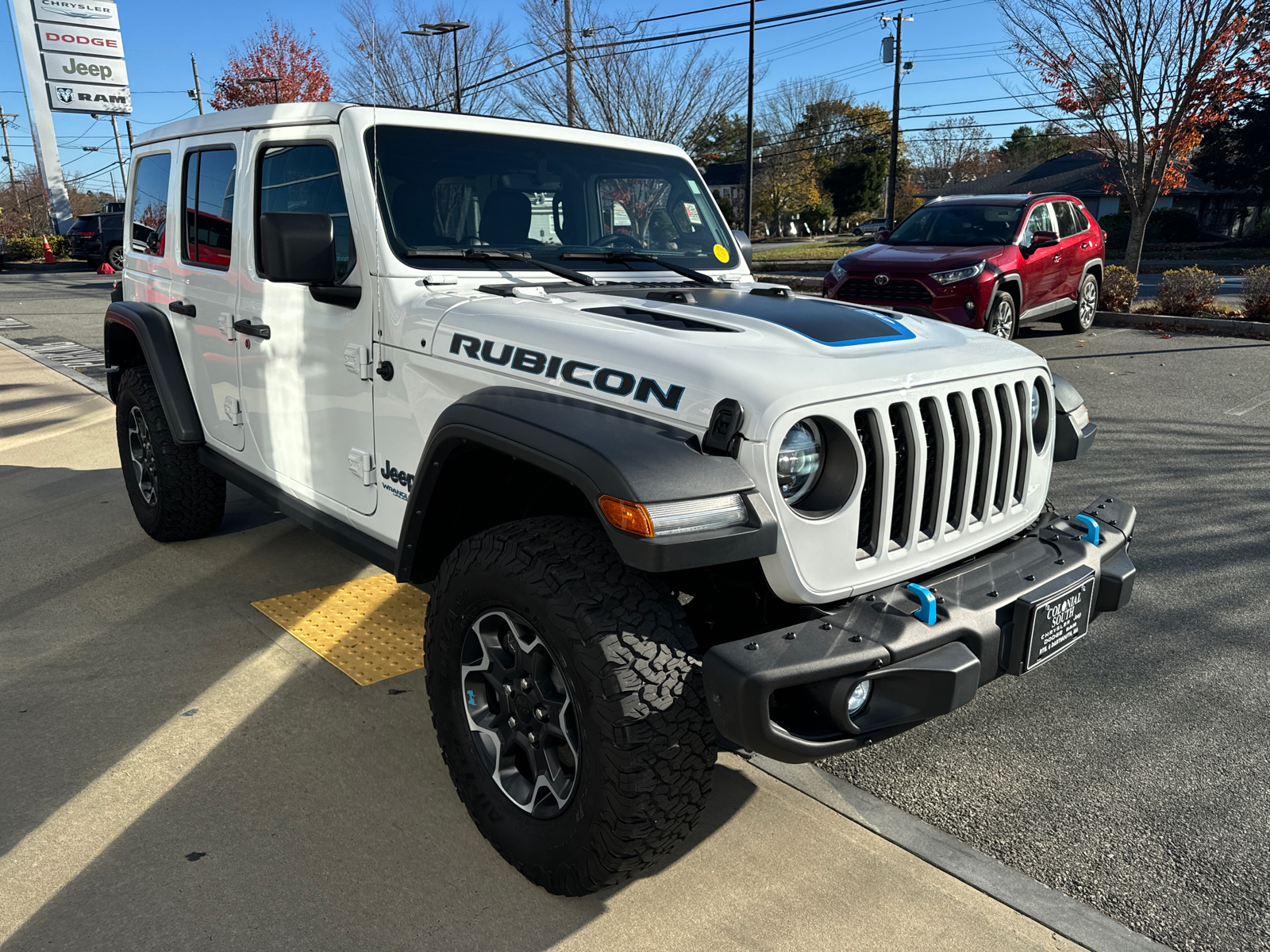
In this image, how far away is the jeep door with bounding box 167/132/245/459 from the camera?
383 centimetres

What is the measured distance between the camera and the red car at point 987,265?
9789mm

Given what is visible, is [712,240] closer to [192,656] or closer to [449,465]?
[449,465]

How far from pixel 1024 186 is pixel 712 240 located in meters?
50.4

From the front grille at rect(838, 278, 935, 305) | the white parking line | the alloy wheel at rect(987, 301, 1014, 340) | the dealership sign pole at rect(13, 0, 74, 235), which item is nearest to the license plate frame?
the white parking line

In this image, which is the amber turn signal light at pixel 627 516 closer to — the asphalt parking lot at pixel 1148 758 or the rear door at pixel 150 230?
the asphalt parking lot at pixel 1148 758

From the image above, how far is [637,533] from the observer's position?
196cm

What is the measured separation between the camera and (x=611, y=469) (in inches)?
79.0

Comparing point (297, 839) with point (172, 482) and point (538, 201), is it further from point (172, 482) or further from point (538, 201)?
point (172, 482)

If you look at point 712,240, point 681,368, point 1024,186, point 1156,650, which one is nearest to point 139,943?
point 681,368

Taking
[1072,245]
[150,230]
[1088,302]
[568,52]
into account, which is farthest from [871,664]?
[568,52]

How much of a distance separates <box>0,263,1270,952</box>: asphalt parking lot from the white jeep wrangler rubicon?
12.3 inches

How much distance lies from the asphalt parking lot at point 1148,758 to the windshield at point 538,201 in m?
Answer: 2.03

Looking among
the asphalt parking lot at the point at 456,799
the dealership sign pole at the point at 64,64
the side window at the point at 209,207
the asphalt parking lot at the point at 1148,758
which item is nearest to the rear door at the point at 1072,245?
the asphalt parking lot at the point at 1148,758

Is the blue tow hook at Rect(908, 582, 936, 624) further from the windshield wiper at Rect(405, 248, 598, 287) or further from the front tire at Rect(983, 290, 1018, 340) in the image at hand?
the front tire at Rect(983, 290, 1018, 340)
